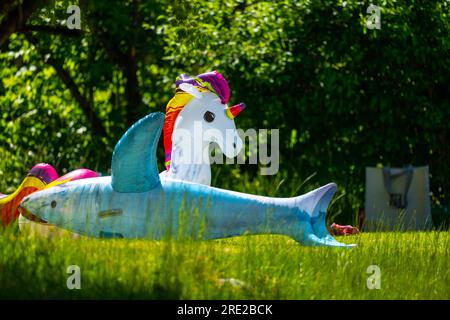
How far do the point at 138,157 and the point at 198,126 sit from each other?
3.13ft

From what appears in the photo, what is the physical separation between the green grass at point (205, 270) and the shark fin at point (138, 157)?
50cm

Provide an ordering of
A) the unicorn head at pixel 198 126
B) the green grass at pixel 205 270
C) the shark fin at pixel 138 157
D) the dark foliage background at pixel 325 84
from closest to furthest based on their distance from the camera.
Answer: the green grass at pixel 205 270
the shark fin at pixel 138 157
the unicorn head at pixel 198 126
the dark foliage background at pixel 325 84

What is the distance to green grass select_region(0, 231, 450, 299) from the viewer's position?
A: 518cm

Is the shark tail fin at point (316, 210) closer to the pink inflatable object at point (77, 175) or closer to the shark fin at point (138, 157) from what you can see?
the shark fin at point (138, 157)

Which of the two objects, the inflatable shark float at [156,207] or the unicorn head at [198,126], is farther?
the unicorn head at [198,126]

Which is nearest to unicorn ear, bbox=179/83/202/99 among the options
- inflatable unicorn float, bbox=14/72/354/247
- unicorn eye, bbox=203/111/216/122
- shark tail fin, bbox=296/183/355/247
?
unicorn eye, bbox=203/111/216/122

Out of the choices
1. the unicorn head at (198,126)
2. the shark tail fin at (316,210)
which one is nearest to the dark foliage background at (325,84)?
the unicorn head at (198,126)

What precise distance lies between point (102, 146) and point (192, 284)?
7275mm

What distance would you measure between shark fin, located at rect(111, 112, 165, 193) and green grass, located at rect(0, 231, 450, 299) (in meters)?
0.50

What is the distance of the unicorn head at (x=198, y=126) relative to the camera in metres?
7.23

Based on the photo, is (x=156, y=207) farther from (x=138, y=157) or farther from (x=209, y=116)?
(x=209, y=116)

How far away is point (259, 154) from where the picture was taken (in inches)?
452
